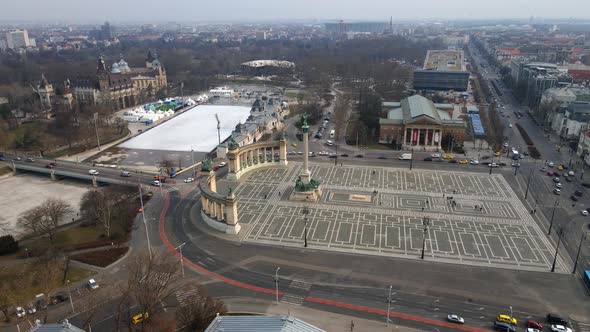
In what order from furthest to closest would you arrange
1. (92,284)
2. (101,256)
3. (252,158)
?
(252,158) < (101,256) < (92,284)

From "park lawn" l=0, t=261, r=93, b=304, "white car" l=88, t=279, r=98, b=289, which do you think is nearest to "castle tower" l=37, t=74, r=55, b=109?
"park lawn" l=0, t=261, r=93, b=304

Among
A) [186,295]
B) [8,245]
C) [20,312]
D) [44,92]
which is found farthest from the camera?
[44,92]

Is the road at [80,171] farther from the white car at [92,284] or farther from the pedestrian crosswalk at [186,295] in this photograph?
the pedestrian crosswalk at [186,295]

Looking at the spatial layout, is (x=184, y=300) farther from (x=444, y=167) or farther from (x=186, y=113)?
(x=186, y=113)

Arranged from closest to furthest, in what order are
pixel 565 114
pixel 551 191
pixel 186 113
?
pixel 551 191
pixel 565 114
pixel 186 113

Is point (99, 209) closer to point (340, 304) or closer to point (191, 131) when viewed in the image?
point (340, 304)

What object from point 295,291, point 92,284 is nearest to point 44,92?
point 92,284

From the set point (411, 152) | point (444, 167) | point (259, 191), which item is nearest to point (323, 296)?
point (259, 191)
